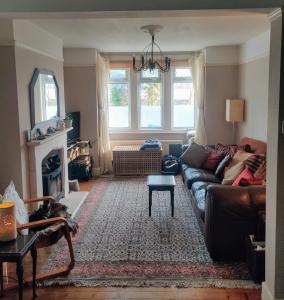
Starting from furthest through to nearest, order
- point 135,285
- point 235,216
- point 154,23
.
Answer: point 154,23 → point 235,216 → point 135,285

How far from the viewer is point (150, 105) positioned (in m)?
8.03

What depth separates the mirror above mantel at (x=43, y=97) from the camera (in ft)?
14.6

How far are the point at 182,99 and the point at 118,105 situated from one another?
4.60 feet

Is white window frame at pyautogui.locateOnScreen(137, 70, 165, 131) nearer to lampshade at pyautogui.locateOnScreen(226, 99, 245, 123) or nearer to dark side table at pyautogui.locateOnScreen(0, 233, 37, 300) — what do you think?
lampshade at pyautogui.locateOnScreen(226, 99, 245, 123)

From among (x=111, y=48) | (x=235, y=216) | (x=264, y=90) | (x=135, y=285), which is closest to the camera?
(x=135, y=285)

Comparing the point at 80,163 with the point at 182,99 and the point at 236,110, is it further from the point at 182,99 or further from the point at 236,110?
the point at 236,110

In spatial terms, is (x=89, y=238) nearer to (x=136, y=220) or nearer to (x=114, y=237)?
(x=114, y=237)

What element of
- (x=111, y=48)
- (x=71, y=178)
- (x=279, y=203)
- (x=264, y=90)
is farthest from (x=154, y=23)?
(x=71, y=178)

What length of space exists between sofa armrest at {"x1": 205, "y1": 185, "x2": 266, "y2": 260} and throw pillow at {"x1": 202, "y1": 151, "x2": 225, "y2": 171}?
2.40 metres

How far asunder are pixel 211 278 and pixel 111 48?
16.3 ft

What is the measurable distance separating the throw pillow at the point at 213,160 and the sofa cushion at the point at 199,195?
88 cm

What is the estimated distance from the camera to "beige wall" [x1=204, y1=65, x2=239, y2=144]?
285 inches

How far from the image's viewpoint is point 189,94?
26.1ft

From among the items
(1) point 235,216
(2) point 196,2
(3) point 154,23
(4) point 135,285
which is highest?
(3) point 154,23
